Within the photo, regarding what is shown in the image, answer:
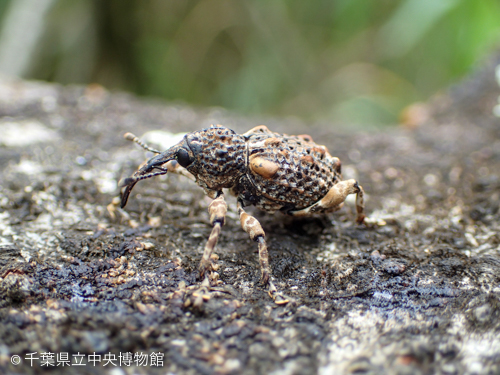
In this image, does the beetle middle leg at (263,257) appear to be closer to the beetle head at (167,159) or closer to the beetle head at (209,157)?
the beetle head at (209,157)

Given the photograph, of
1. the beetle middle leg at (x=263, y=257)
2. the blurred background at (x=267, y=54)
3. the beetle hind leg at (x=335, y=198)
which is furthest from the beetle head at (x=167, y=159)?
the blurred background at (x=267, y=54)

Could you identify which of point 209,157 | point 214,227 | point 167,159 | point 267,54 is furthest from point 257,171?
point 267,54

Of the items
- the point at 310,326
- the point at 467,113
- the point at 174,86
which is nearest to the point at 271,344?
the point at 310,326

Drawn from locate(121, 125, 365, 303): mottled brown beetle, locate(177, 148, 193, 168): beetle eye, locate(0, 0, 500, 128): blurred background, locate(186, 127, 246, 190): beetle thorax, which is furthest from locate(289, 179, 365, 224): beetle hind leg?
locate(0, 0, 500, 128): blurred background

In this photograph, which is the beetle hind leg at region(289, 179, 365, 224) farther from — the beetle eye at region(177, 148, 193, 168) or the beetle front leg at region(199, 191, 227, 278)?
the beetle eye at region(177, 148, 193, 168)

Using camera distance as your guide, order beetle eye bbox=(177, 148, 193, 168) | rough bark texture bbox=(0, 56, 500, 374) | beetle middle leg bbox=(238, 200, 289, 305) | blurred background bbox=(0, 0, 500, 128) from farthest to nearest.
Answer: blurred background bbox=(0, 0, 500, 128) < beetle eye bbox=(177, 148, 193, 168) < beetle middle leg bbox=(238, 200, 289, 305) < rough bark texture bbox=(0, 56, 500, 374)

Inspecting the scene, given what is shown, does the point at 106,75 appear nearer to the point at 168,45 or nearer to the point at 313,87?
the point at 168,45
